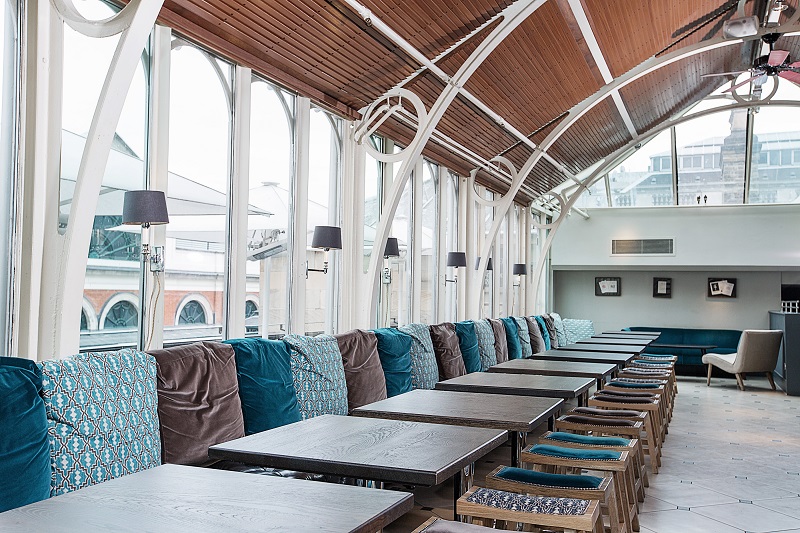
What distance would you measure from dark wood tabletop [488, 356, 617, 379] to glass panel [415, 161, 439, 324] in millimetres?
3144

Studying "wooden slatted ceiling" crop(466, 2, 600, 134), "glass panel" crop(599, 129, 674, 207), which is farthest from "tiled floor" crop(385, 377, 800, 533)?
"glass panel" crop(599, 129, 674, 207)

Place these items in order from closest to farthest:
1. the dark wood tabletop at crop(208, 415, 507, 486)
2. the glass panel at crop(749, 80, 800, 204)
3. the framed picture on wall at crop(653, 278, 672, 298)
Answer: the dark wood tabletop at crop(208, 415, 507, 486)
the glass panel at crop(749, 80, 800, 204)
the framed picture on wall at crop(653, 278, 672, 298)

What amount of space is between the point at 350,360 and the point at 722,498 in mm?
2957

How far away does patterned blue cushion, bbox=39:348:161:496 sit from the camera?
2.84m

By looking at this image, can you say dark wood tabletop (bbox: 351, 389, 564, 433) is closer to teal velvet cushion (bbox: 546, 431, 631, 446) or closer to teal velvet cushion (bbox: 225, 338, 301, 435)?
teal velvet cushion (bbox: 546, 431, 631, 446)

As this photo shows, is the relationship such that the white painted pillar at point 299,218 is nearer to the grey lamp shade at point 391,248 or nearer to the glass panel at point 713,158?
the grey lamp shade at point 391,248

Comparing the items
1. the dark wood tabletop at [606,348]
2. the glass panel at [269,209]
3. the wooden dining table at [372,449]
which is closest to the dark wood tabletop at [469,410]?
the wooden dining table at [372,449]

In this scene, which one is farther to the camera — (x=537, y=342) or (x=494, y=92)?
(x=537, y=342)

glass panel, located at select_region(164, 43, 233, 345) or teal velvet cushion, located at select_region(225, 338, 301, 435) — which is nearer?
teal velvet cushion, located at select_region(225, 338, 301, 435)

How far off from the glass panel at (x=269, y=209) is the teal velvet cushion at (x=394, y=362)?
1.01m

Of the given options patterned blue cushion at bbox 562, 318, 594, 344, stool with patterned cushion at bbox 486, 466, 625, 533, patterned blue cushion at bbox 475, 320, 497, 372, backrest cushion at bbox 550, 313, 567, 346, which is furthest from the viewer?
patterned blue cushion at bbox 562, 318, 594, 344

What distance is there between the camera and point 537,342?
1120 cm

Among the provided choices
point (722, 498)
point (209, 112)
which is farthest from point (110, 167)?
point (722, 498)

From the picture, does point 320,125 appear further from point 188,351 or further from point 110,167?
point 188,351
